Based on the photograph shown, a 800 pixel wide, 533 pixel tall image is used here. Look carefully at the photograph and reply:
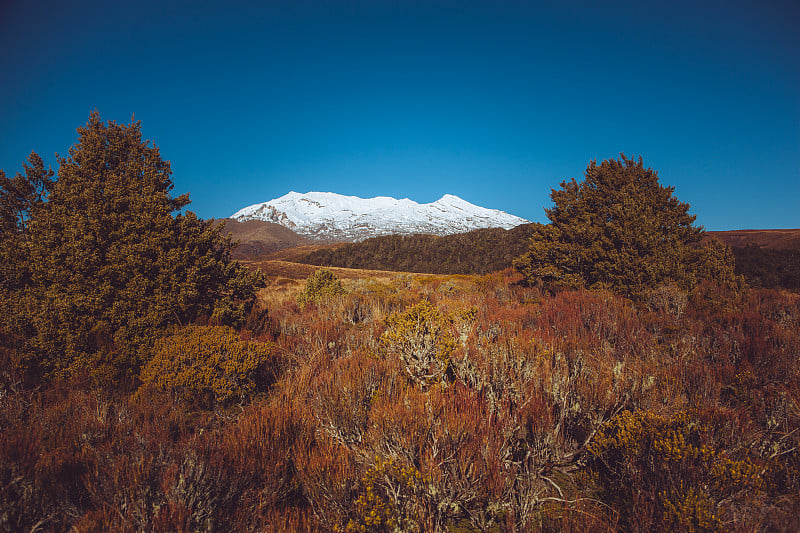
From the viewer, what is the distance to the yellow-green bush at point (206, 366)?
141 inches

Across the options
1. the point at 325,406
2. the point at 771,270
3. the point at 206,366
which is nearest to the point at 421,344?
the point at 325,406

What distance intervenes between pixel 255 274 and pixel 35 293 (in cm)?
313

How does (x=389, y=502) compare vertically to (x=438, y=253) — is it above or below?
below

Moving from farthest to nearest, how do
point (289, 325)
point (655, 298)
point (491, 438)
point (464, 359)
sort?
point (655, 298), point (289, 325), point (464, 359), point (491, 438)

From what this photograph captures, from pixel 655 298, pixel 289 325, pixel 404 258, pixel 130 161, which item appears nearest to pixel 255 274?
pixel 289 325

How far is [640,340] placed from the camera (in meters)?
5.39

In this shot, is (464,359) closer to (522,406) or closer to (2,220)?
(522,406)

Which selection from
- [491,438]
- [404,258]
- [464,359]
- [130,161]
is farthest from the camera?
[404,258]

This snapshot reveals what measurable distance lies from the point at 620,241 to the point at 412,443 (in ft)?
37.3

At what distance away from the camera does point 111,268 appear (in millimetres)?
4602

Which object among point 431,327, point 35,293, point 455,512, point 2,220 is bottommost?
point 455,512

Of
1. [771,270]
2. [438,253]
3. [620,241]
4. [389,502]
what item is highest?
[438,253]

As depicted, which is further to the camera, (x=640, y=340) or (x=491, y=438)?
(x=640, y=340)

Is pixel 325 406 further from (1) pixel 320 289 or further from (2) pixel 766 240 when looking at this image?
(2) pixel 766 240
